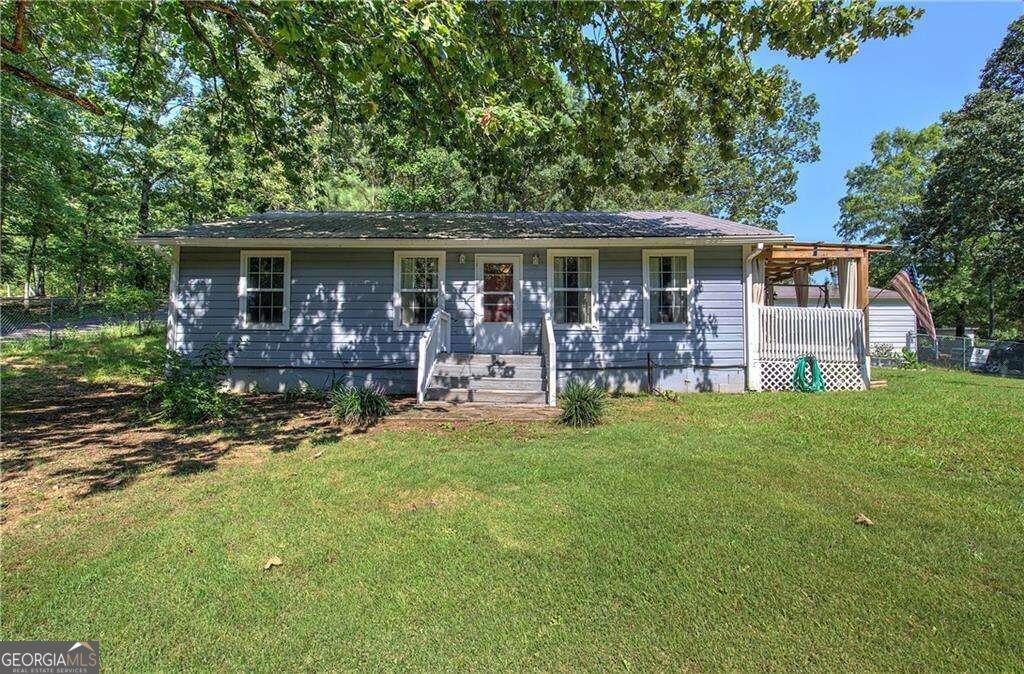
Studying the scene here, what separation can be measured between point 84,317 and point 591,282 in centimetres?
2208

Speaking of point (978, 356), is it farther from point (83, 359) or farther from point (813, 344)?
point (83, 359)

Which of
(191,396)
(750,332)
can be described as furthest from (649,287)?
(191,396)

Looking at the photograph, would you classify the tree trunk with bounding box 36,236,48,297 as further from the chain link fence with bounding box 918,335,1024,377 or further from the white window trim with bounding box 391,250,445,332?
the chain link fence with bounding box 918,335,1024,377

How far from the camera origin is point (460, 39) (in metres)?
4.98

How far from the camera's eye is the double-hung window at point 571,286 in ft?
31.7

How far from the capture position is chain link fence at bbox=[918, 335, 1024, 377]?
16000mm

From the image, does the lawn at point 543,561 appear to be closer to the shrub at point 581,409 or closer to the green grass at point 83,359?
the shrub at point 581,409

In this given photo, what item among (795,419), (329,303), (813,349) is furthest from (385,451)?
(813,349)

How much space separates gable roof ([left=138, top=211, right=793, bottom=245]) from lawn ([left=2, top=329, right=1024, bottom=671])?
5.04m

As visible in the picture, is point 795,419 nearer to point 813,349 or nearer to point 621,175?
point 813,349

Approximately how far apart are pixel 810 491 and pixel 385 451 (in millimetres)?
4397

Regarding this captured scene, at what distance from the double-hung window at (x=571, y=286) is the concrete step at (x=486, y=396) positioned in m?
2.29

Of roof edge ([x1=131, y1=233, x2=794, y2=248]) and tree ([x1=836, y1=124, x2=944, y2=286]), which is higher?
tree ([x1=836, y1=124, x2=944, y2=286])

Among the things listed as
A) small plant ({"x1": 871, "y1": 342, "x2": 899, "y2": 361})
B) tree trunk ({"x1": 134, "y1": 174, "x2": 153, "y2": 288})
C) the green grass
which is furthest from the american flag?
tree trunk ({"x1": 134, "y1": 174, "x2": 153, "y2": 288})
